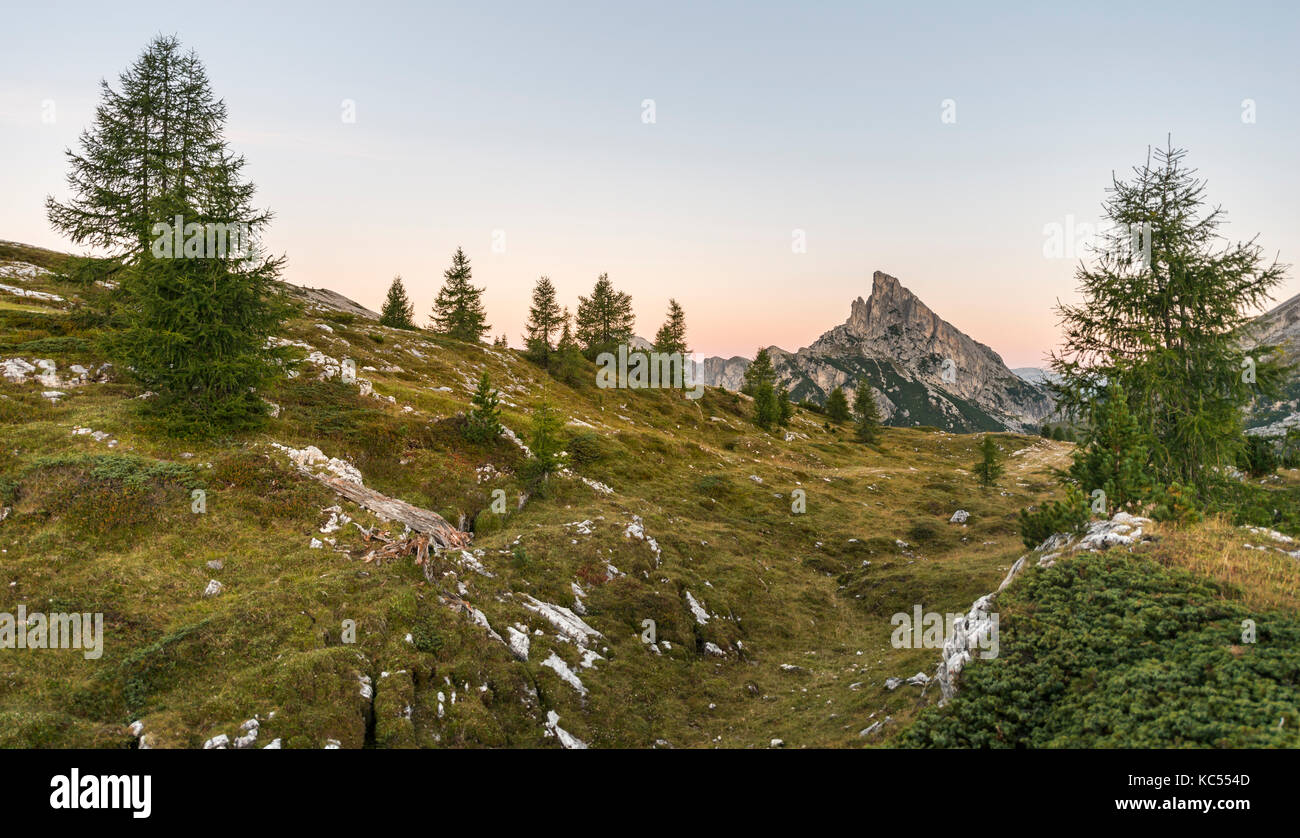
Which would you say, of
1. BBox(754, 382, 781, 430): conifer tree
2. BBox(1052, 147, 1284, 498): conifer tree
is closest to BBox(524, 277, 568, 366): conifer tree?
BBox(754, 382, 781, 430): conifer tree

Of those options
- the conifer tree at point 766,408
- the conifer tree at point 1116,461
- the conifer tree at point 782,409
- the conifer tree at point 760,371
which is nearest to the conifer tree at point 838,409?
the conifer tree at point 760,371

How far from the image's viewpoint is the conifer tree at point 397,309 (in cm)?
8256

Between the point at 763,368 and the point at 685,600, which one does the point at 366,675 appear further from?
the point at 763,368

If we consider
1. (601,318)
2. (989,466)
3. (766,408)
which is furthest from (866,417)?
(601,318)

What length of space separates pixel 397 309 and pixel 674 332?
4929 cm

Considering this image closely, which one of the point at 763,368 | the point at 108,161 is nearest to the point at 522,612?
the point at 108,161

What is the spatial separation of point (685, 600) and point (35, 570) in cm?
2266

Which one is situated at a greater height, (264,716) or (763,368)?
(763,368)

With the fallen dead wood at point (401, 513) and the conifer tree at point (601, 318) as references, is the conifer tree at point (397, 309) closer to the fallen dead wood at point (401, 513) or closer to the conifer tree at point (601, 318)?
the conifer tree at point (601, 318)

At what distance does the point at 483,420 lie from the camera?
37.4 metres

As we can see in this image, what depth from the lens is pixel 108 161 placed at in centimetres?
3145

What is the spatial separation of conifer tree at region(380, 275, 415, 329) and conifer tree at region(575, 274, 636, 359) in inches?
1155

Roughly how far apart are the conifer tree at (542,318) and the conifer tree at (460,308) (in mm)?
7892
